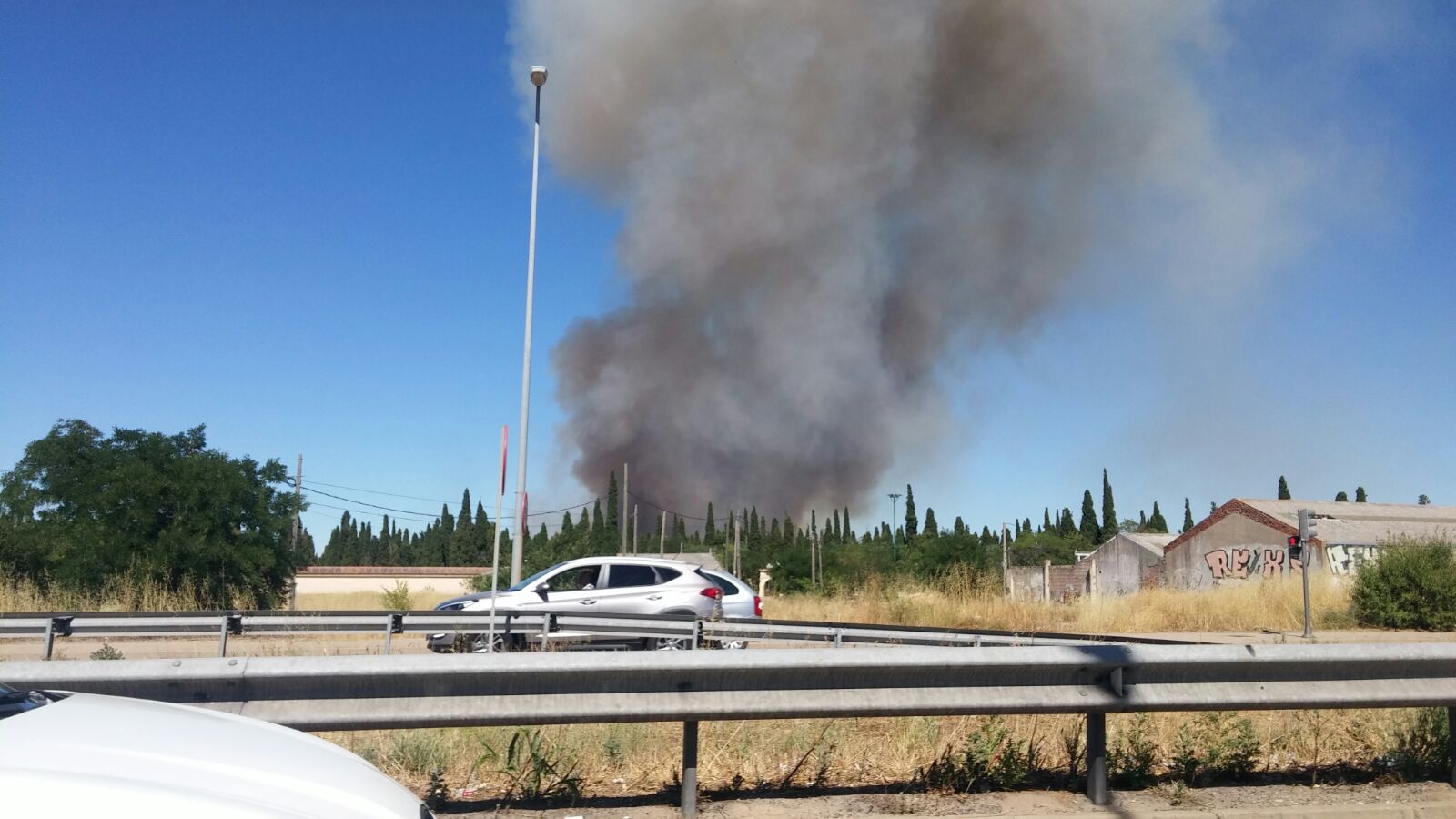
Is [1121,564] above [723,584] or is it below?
A: above

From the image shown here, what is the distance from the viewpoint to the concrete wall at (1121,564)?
52.4 m

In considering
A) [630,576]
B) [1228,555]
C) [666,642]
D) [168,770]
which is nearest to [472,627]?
[666,642]

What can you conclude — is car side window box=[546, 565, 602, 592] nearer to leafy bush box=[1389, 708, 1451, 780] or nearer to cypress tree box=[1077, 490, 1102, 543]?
leafy bush box=[1389, 708, 1451, 780]

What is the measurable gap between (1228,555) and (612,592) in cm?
3686

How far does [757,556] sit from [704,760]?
54.4 metres

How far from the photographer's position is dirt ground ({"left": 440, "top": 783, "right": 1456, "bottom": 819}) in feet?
15.4

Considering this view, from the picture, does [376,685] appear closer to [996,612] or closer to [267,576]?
[996,612]

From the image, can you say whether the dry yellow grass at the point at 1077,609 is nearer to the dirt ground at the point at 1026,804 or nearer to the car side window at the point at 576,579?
the car side window at the point at 576,579

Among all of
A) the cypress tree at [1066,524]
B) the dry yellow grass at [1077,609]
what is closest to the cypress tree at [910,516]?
the cypress tree at [1066,524]

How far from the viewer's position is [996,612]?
2031 cm

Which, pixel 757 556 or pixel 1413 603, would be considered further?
pixel 757 556

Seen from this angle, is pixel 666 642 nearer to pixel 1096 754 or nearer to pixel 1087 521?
pixel 1096 754

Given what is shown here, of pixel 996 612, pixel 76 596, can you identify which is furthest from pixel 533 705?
pixel 76 596

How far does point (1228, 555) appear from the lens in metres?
43.8
